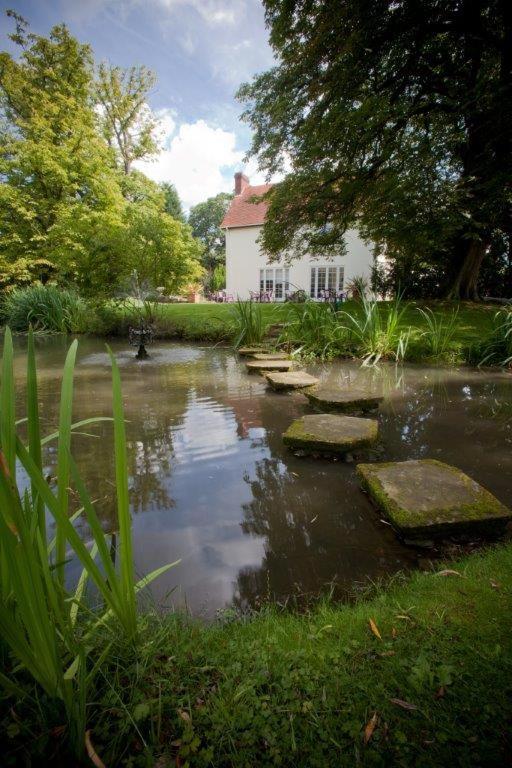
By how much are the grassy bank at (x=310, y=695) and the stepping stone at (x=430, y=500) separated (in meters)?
0.44

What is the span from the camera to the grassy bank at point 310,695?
71 cm

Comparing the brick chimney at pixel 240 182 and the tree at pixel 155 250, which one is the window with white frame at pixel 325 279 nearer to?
the brick chimney at pixel 240 182

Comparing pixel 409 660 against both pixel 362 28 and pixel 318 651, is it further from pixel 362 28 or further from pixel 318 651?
pixel 362 28

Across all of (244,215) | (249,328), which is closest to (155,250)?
(249,328)

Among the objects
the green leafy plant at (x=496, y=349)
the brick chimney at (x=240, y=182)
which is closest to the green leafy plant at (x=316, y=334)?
the green leafy plant at (x=496, y=349)

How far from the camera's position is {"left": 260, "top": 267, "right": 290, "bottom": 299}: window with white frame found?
22.1 metres

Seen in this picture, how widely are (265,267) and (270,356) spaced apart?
58.1 ft

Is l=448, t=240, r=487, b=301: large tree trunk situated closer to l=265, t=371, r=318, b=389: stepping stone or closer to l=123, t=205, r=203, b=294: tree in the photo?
l=123, t=205, r=203, b=294: tree

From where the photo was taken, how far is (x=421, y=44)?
8.15 meters

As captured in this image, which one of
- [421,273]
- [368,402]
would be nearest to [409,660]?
[368,402]

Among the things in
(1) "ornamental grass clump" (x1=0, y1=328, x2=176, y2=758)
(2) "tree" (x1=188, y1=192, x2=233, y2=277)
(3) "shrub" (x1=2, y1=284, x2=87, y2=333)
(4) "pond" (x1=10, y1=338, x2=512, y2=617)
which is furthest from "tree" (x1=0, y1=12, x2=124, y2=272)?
(2) "tree" (x1=188, y1=192, x2=233, y2=277)

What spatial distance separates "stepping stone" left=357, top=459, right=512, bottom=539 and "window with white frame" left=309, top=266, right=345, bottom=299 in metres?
19.7

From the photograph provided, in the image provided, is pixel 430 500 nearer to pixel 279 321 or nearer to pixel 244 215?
pixel 279 321

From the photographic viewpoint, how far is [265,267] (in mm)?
22266
